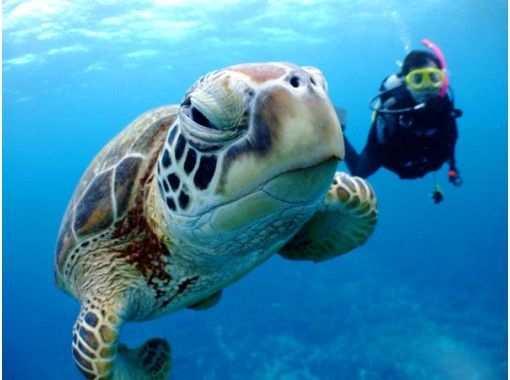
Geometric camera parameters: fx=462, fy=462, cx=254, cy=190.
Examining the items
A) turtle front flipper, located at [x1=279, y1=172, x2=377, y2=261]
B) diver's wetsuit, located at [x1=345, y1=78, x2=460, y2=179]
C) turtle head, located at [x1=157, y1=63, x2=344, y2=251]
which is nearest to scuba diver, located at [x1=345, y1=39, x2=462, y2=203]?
diver's wetsuit, located at [x1=345, y1=78, x2=460, y2=179]

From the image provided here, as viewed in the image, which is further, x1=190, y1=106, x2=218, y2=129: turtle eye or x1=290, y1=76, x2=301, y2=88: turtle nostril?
x1=190, y1=106, x2=218, y2=129: turtle eye

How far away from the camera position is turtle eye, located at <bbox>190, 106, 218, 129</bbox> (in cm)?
135

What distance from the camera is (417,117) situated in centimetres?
490

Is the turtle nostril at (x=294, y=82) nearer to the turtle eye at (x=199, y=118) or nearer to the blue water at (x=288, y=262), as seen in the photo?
the turtle eye at (x=199, y=118)

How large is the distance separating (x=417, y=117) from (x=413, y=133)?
0.57 feet

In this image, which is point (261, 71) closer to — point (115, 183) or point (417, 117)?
point (115, 183)

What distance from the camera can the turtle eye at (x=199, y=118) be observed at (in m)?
1.35

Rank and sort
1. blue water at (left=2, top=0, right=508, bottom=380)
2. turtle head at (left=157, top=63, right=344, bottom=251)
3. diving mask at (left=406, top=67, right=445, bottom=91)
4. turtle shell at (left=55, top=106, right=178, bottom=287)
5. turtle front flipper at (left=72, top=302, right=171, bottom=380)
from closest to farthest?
turtle head at (left=157, top=63, right=344, bottom=251), turtle front flipper at (left=72, top=302, right=171, bottom=380), turtle shell at (left=55, top=106, right=178, bottom=287), diving mask at (left=406, top=67, right=445, bottom=91), blue water at (left=2, top=0, right=508, bottom=380)

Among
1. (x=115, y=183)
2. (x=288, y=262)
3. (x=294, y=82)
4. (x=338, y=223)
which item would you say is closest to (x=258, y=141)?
(x=294, y=82)

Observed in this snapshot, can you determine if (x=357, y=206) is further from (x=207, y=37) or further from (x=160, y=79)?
(x=160, y=79)

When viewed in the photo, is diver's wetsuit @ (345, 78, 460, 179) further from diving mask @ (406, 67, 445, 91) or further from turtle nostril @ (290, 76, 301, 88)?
turtle nostril @ (290, 76, 301, 88)

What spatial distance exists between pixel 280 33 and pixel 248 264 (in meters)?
21.5

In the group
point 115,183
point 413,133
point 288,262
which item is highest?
point 115,183

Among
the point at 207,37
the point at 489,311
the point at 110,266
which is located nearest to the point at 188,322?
the point at 489,311
